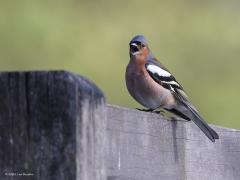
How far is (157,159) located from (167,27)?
5134 mm

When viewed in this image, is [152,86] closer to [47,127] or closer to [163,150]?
[163,150]

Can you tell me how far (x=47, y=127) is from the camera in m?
2.00

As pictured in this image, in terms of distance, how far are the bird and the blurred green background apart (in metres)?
0.75

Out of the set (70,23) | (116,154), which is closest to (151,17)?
(70,23)

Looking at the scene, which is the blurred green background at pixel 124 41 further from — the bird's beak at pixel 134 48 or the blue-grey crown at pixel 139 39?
the blue-grey crown at pixel 139 39

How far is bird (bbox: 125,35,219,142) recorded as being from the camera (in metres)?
5.76

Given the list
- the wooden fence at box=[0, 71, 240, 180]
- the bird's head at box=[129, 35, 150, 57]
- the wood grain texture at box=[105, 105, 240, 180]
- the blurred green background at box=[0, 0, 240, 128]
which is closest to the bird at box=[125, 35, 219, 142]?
the bird's head at box=[129, 35, 150, 57]

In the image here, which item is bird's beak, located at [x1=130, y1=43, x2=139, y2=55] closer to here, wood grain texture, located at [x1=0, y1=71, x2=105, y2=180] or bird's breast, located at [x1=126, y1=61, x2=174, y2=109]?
bird's breast, located at [x1=126, y1=61, x2=174, y2=109]

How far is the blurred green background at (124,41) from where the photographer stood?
702 centimetres

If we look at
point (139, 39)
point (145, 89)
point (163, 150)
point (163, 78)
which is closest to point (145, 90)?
point (145, 89)

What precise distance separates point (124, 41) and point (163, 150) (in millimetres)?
4759

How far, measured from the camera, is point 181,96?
234 inches

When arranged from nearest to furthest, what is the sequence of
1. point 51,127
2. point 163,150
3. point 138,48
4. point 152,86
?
point 51,127, point 163,150, point 152,86, point 138,48

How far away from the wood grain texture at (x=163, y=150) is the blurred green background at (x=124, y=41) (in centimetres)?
369
